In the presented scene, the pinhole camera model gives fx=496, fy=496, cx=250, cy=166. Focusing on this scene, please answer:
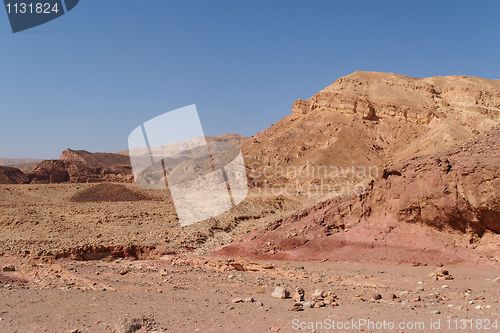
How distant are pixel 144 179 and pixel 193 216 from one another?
79.7 feet

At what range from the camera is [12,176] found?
50.6m

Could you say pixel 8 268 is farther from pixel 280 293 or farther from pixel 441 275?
pixel 441 275

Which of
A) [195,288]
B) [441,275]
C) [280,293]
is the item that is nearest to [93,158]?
[195,288]

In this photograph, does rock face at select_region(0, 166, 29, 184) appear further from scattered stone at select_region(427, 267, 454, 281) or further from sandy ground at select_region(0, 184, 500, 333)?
scattered stone at select_region(427, 267, 454, 281)

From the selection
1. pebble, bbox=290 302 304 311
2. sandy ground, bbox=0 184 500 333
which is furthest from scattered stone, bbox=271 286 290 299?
pebble, bbox=290 302 304 311

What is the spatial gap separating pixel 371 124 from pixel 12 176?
36.4 meters

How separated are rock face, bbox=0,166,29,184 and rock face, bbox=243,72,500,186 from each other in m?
23.1

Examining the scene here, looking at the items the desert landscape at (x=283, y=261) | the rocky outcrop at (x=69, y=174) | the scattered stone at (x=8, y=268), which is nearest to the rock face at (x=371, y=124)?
the desert landscape at (x=283, y=261)

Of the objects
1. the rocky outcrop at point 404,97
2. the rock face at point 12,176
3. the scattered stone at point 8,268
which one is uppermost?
the rocky outcrop at point 404,97

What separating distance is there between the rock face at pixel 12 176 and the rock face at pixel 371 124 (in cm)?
2310

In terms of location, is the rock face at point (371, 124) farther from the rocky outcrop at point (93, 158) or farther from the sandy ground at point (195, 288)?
the rocky outcrop at point (93, 158)

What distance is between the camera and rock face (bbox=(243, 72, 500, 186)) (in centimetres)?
4200

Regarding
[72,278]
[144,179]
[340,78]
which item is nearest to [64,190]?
[144,179]

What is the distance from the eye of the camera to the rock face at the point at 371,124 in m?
42.0
